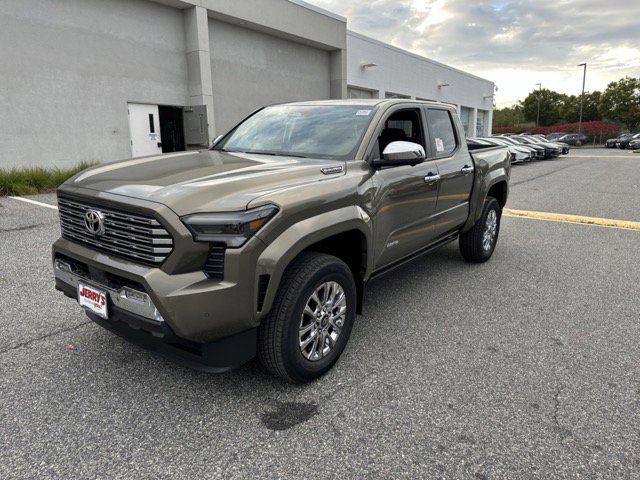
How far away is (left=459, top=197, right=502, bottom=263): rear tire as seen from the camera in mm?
5379

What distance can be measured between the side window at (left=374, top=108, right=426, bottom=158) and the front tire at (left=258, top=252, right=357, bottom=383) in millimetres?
1356

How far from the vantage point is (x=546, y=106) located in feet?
282

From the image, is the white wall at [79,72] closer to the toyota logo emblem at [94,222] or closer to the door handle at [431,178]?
the toyota logo emblem at [94,222]

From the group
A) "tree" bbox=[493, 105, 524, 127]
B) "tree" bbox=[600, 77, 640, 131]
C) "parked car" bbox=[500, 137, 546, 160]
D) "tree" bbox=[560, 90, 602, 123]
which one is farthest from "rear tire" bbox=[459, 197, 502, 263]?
"tree" bbox=[493, 105, 524, 127]

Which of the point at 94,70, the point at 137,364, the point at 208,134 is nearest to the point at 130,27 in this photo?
the point at 94,70

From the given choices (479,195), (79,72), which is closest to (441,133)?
(479,195)

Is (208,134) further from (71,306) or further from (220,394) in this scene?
(220,394)

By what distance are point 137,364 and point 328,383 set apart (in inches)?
51.0

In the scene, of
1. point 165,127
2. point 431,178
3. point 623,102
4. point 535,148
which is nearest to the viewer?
point 431,178

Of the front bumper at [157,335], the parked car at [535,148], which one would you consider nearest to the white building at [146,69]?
the parked car at [535,148]

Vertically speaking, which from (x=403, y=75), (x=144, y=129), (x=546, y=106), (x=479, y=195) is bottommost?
(x=479, y=195)

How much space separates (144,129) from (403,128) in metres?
13.1

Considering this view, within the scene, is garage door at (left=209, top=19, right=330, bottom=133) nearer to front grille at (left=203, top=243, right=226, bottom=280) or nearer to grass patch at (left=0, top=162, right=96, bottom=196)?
grass patch at (left=0, top=162, right=96, bottom=196)

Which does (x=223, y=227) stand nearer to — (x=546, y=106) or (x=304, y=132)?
(x=304, y=132)
